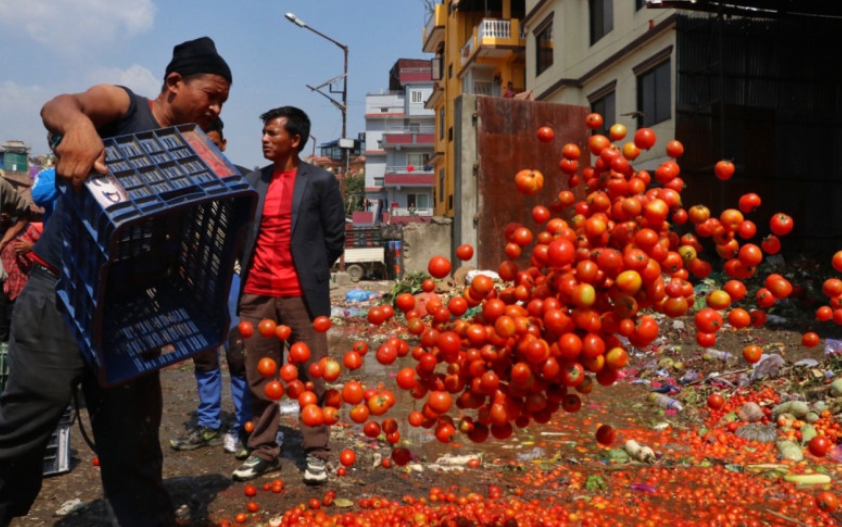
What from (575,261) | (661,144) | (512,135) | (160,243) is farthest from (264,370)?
(661,144)

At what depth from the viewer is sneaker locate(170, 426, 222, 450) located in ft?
16.9

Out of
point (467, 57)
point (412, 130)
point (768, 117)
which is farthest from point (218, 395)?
point (412, 130)

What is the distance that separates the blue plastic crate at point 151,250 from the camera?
2273 mm

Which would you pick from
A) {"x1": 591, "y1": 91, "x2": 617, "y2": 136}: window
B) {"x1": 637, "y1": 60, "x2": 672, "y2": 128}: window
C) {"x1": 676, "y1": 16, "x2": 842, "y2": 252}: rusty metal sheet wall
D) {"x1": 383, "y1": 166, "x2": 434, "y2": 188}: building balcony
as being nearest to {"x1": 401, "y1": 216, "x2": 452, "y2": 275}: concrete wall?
{"x1": 591, "y1": 91, "x2": 617, "y2": 136}: window

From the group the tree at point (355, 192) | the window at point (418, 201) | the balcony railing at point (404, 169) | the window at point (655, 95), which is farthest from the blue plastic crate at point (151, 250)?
the tree at point (355, 192)

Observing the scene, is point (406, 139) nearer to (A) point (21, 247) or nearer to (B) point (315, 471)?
(A) point (21, 247)

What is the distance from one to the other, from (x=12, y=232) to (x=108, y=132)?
4.26 metres

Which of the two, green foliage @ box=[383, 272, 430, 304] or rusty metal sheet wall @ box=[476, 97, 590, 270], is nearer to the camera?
rusty metal sheet wall @ box=[476, 97, 590, 270]

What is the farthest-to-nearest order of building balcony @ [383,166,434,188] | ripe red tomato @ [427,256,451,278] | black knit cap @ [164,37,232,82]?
1. building balcony @ [383,166,434,188]
2. black knit cap @ [164,37,232,82]
3. ripe red tomato @ [427,256,451,278]

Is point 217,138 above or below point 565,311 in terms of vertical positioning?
above

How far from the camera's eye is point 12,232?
6156mm

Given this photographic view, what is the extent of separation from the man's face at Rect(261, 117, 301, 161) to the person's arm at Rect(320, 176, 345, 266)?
40 cm


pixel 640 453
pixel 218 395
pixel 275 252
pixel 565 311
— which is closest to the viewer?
pixel 565 311

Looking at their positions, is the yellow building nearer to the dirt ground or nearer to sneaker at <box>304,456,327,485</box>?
the dirt ground
